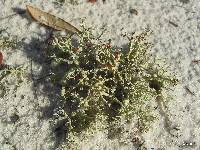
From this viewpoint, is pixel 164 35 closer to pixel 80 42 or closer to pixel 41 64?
pixel 80 42

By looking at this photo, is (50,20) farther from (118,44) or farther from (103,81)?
(103,81)

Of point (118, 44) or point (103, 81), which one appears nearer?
point (103, 81)

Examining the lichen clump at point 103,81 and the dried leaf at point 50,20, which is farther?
the dried leaf at point 50,20

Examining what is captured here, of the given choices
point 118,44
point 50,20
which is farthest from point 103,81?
point 50,20

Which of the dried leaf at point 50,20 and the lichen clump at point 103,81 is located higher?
the dried leaf at point 50,20
